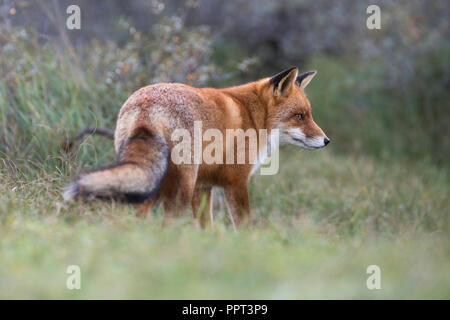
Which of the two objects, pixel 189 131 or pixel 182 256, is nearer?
pixel 182 256

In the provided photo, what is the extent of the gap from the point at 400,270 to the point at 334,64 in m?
12.2

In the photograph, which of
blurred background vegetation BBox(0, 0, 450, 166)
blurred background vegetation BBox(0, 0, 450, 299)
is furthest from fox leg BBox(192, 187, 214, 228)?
blurred background vegetation BBox(0, 0, 450, 166)

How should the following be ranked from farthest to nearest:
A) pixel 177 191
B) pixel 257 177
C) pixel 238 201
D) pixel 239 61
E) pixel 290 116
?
pixel 239 61 < pixel 257 177 < pixel 290 116 < pixel 238 201 < pixel 177 191

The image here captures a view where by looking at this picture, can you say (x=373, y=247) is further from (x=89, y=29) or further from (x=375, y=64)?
(x=89, y=29)

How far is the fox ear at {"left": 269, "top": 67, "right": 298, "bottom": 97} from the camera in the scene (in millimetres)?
5719

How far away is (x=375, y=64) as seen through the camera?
1352 centimetres

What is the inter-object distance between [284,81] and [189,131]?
1570mm

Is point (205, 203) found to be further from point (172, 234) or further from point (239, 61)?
point (239, 61)

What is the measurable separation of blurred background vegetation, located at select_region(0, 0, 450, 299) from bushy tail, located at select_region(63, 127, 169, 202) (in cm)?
31

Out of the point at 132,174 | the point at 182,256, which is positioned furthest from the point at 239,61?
the point at 182,256

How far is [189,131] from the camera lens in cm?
466

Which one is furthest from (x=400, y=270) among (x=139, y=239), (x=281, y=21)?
(x=281, y=21)

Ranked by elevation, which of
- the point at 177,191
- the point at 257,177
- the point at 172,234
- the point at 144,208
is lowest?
the point at 172,234

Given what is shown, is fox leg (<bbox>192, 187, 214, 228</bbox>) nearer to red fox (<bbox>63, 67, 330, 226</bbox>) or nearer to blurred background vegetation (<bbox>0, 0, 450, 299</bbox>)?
red fox (<bbox>63, 67, 330, 226</bbox>)
